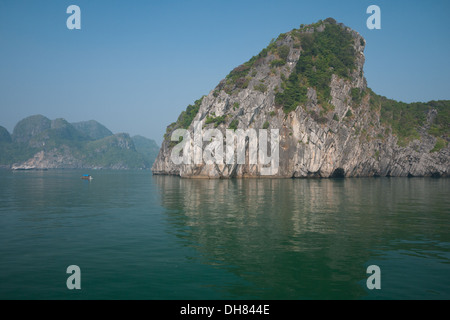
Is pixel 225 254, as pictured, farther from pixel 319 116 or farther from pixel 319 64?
pixel 319 64

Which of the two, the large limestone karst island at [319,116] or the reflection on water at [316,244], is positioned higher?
the large limestone karst island at [319,116]

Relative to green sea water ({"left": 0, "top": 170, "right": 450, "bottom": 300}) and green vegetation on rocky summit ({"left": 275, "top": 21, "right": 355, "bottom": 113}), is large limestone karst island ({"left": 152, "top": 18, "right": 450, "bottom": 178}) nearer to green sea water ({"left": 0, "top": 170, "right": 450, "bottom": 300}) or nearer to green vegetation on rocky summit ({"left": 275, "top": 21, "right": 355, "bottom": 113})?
green vegetation on rocky summit ({"left": 275, "top": 21, "right": 355, "bottom": 113})

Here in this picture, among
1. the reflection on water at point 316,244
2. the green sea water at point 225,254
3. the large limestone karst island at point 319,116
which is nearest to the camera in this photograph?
the green sea water at point 225,254

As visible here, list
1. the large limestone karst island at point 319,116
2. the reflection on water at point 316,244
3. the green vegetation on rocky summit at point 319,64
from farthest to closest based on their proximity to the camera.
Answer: the green vegetation on rocky summit at point 319,64
the large limestone karst island at point 319,116
the reflection on water at point 316,244

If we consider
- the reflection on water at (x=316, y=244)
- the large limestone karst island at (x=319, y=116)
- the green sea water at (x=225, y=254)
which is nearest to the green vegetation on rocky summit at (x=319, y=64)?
the large limestone karst island at (x=319, y=116)

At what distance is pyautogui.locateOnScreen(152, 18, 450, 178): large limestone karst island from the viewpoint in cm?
9012

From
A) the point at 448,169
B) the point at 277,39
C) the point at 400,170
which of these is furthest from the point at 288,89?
the point at 448,169

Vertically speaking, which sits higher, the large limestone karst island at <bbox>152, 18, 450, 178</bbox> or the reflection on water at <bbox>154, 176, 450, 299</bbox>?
the large limestone karst island at <bbox>152, 18, 450, 178</bbox>

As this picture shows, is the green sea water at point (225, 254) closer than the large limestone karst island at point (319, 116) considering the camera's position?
Yes

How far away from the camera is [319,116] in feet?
303

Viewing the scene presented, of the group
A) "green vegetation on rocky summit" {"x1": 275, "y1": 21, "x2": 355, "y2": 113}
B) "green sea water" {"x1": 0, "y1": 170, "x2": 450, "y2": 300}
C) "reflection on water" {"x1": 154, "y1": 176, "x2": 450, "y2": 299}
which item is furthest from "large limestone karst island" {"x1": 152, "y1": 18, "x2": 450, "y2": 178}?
"green sea water" {"x1": 0, "y1": 170, "x2": 450, "y2": 300}

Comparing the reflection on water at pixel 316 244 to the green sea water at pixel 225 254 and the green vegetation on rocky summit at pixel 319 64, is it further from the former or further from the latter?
the green vegetation on rocky summit at pixel 319 64

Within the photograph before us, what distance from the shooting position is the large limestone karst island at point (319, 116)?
90.1 m

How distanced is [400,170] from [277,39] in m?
64.0
